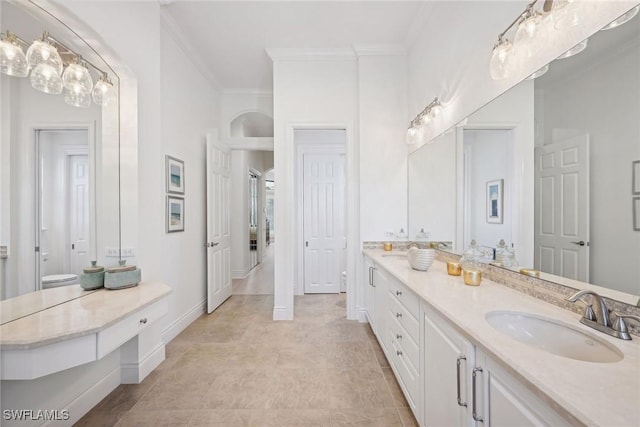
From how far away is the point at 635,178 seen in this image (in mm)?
963

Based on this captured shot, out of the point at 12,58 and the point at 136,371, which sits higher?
the point at 12,58

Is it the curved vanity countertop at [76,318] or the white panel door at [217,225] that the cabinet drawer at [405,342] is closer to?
the curved vanity countertop at [76,318]

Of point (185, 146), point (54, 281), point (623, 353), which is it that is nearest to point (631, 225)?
point (623, 353)

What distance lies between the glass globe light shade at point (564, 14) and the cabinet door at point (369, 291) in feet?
7.36

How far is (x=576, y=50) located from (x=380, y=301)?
2109mm

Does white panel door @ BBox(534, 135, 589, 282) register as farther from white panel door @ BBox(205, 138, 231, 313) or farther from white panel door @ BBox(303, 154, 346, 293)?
white panel door @ BBox(205, 138, 231, 313)

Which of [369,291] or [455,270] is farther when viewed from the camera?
[369,291]

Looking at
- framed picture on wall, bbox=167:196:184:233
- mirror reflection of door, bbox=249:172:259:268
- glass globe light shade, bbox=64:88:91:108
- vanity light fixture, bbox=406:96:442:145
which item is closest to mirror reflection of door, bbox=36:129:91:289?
glass globe light shade, bbox=64:88:91:108

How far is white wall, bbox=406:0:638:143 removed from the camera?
1205 millimetres

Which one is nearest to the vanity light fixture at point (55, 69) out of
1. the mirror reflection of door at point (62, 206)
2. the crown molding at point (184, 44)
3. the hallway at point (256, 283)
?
the mirror reflection of door at point (62, 206)

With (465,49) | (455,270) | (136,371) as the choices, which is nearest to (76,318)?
(136,371)

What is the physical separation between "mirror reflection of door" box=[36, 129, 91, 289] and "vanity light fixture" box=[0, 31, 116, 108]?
9.2 inches

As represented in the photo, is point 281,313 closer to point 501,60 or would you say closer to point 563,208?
point 563,208

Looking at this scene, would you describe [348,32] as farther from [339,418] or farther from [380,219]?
[339,418]
